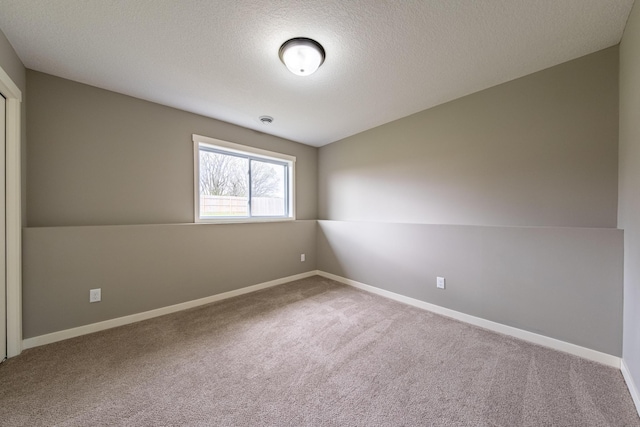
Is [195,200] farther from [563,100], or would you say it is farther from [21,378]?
[563,100]

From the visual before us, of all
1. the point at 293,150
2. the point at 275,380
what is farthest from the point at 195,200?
the point at 275,380

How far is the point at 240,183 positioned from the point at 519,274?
11.3ft

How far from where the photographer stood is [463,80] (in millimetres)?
2285

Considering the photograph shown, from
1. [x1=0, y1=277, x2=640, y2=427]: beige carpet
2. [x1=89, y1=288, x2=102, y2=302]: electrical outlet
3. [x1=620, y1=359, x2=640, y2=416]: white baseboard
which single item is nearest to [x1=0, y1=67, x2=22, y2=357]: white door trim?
[x1=0, y1=277, x2=640, y2=427]: beige carpet

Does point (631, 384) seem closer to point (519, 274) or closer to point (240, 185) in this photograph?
point (519, 274)

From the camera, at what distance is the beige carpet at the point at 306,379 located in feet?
4.31

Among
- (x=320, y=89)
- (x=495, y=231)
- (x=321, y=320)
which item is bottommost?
(x=321, y=320)

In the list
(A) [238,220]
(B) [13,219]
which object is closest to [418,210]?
(A) [238,220]

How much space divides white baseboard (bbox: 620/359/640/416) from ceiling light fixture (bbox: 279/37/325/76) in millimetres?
2951

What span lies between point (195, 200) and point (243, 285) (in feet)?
4.33

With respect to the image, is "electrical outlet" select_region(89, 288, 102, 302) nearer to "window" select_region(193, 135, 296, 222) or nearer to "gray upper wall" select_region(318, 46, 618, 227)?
"window" select_region(193, 135, 296, 222)

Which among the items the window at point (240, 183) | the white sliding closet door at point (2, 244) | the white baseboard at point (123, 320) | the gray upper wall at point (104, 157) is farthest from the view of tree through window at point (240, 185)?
the white sliding closet door at point (2, 244)

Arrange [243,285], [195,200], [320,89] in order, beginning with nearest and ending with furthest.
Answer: [320,89] → [195,200] → [243,285]

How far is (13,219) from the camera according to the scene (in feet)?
6.02
